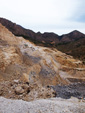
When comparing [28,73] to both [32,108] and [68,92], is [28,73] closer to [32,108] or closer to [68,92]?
[68,92]

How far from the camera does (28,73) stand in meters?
11.2

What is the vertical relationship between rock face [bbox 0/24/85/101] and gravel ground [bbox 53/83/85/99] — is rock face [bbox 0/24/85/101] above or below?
above

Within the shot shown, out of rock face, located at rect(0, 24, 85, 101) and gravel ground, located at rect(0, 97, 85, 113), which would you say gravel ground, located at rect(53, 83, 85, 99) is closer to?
rock face, located at rect(0, 24, 85, 101)

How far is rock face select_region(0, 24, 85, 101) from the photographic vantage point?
307 inches

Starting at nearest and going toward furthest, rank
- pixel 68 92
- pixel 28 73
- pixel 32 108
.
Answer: pixel 32 108
pixel 68 92
pixel 28 73

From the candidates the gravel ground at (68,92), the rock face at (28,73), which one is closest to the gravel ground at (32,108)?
the rock face at (28,73)

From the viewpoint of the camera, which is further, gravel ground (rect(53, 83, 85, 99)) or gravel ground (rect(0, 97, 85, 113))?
gravel ground (rect(53, 83, 85, 99))

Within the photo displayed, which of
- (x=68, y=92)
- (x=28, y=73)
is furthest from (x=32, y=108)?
(x=68, y=92)

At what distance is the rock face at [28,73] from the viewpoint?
25.6 ft

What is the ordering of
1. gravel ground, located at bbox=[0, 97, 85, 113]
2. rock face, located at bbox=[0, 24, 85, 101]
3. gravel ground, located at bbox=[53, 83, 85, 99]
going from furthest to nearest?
gravel ground, located at bbox=[53, 83, 85, 99] < rock face, located at bbox=[0, 24, 85, 101] < gravel ground, located at bbox=[0, 97, 85, 113]

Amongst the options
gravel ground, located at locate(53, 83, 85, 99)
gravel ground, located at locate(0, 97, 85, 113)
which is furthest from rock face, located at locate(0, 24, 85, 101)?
gravel ground, located at locate(0, 97, 85, 113)

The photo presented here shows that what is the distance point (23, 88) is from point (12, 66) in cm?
376

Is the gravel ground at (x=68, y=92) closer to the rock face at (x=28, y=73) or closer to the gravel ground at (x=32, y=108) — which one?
the rock face at (x=28, y=73)

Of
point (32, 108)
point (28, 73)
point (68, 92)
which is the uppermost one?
point (28, 73)
